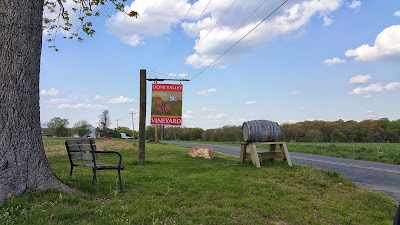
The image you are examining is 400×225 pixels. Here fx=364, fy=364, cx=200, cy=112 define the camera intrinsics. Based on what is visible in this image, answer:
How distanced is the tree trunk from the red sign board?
9.65 m

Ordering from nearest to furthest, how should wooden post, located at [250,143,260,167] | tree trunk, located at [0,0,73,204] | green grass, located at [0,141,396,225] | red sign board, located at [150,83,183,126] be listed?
green grass, located at [0,141,396,225] → tree trunk, located at [0,0,73,204] → wooden post, located at [250,143,260,167] → red sign board, located at [150,83,183,126]

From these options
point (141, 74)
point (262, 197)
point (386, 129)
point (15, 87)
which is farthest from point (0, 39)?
point (386, 129)

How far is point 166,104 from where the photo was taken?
15984mm

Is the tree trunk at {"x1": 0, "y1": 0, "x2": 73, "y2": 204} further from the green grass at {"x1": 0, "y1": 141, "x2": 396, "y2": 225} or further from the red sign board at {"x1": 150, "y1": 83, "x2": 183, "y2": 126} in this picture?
the red sign board at {"x1": 150, "y1": 83, "x2": 183, "y2": 126}

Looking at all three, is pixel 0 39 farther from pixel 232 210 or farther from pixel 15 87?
pixel 232 210

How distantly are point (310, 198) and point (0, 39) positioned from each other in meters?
6.32

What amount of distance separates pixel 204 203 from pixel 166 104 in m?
10.0

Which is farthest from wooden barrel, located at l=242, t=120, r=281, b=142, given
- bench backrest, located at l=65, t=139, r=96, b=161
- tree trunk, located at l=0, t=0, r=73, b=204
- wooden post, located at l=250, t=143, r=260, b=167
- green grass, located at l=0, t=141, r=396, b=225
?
tree trunk, located at l=0, t=0, r=73, b=204

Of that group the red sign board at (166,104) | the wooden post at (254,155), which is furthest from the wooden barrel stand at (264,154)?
the red sign board at (166,104)

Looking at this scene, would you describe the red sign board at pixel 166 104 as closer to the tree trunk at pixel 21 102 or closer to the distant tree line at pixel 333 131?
the tree trunk at pixel 21 102

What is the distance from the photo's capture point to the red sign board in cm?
1574

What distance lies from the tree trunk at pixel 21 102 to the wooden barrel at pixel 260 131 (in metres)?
7.72

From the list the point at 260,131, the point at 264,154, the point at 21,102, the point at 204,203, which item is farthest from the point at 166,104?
the point at 21,102

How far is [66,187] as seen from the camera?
609cm
